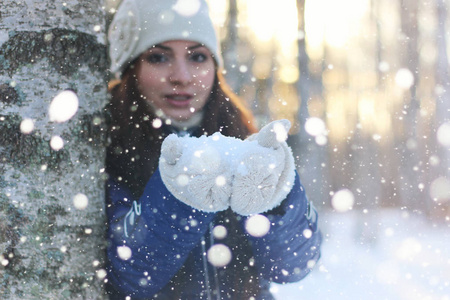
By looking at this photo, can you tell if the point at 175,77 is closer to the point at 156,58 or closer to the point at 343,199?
the point at 156,58

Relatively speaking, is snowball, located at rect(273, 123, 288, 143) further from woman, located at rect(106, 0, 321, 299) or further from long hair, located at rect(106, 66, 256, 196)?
long hair, located at rect(106, 66, 256, 196)

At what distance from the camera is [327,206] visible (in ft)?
39.2

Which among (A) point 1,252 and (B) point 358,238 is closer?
(A) point 1,252

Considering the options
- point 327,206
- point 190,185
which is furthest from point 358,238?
point 190,185

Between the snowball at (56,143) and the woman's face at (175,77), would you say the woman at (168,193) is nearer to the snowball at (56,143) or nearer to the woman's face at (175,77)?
the woman's face at (175,77)

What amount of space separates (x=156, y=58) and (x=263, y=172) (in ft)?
2.84

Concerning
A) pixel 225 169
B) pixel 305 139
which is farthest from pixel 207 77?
pixel 305 139

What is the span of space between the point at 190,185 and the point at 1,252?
51cm

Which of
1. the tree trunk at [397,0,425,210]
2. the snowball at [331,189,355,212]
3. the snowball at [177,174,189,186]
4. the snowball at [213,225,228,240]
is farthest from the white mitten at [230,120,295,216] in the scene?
the tree trunk at [397,0,425,210]

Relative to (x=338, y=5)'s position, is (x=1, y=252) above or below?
above

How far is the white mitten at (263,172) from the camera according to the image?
1096 millimetres

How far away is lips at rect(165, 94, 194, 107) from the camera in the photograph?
1710mm

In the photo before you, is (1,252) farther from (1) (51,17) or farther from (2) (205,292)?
(2) (205,292)

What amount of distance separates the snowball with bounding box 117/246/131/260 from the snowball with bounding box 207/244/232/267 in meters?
0.43
